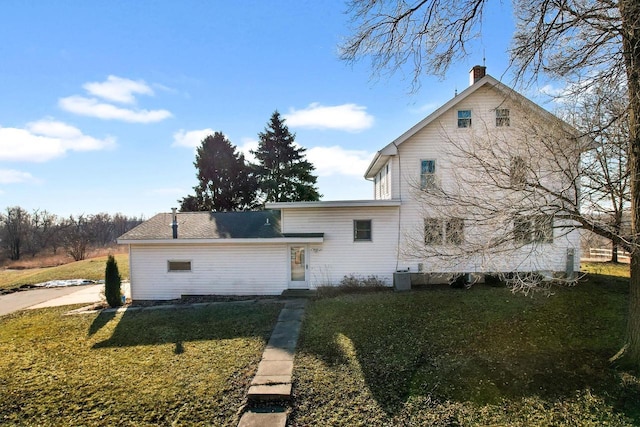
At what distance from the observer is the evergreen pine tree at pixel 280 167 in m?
30.2

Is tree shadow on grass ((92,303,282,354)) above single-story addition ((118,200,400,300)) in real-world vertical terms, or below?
below

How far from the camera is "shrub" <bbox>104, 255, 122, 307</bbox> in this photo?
1245cm

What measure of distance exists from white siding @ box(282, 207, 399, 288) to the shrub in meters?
6.92

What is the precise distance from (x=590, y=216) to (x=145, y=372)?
891 centimetres

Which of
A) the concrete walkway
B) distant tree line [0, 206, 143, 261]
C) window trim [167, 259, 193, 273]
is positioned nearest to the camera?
the concrete walkway

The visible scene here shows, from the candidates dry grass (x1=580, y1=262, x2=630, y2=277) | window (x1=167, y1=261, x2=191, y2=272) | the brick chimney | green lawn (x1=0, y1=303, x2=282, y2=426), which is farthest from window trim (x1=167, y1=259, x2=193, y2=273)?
dry grass (x1=580, y1=262, x2=630, y2=277)

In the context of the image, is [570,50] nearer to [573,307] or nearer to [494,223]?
[494,223]

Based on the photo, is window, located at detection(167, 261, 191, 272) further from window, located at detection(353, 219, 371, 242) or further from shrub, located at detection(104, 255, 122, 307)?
window, located at detection(353, 219, 371, 242)

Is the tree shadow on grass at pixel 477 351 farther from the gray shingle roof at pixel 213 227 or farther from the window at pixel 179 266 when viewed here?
the window at pixel 179 266

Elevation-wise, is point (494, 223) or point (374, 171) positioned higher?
point (374, 171)

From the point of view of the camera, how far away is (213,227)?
14.4 meters

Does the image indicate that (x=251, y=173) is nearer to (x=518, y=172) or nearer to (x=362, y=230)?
(x=362, y=230)

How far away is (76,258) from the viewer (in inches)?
1239

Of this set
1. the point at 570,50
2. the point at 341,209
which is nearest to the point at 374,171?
the point at 341,209
